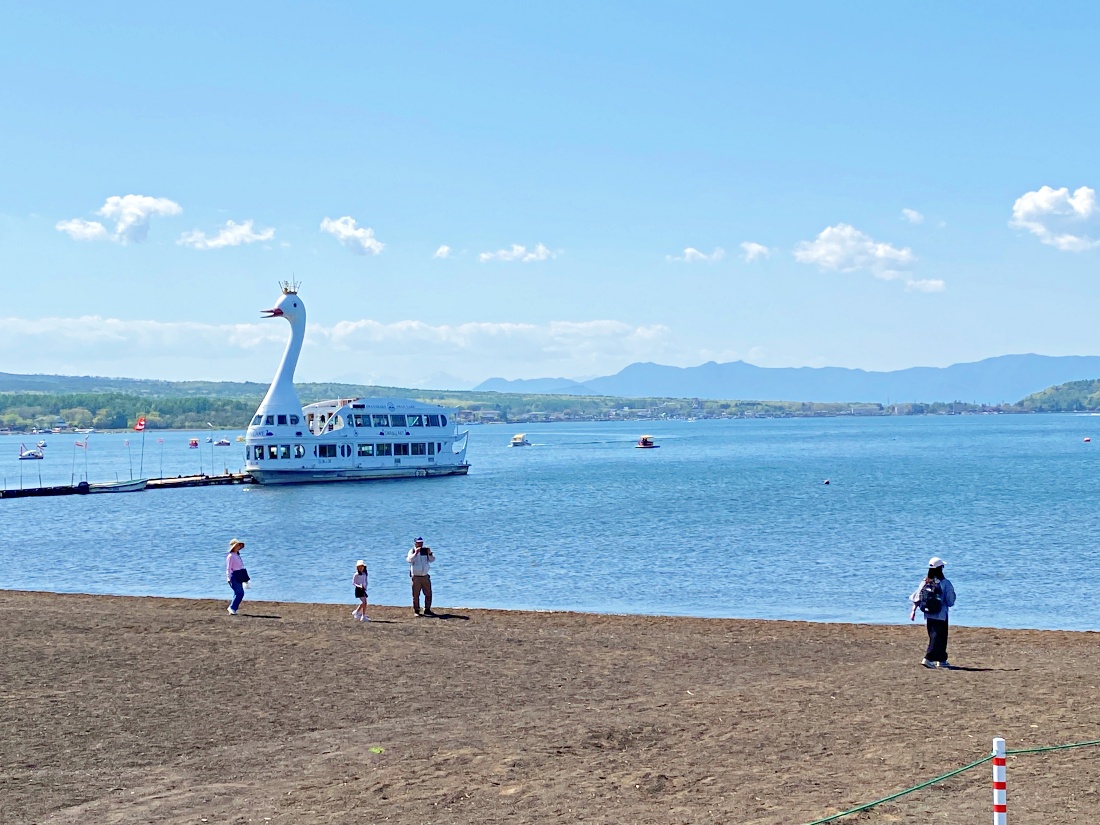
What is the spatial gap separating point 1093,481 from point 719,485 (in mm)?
26102

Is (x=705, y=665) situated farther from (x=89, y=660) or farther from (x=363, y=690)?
(x=89, y=660)

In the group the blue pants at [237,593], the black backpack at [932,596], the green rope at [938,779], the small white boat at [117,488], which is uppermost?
the black backpack at [932,596]

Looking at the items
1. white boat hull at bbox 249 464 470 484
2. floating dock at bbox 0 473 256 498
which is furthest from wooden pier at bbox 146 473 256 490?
white boat hull at bbox 249 464 470 484

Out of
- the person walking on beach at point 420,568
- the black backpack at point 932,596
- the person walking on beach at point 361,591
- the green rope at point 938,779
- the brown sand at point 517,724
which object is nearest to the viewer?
the green rope at point 938,779

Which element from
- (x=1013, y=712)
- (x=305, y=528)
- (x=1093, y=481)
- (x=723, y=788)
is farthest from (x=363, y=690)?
(x=1093, y=481)

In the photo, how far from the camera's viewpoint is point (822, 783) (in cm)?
1137

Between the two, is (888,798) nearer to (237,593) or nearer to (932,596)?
(932,596)

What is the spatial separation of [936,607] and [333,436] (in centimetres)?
7140

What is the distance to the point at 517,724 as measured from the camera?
554 inches

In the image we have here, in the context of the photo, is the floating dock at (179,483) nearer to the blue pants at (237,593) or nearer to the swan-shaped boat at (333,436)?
the swan-shaped boat at (333,436)

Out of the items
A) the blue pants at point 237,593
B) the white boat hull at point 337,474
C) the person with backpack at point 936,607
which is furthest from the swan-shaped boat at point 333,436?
the person with backpack at point 936,607

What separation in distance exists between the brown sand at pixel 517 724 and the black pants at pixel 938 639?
39cm

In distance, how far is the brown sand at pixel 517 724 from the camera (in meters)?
10.9

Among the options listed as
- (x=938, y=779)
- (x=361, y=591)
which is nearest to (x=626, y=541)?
(x=361, y=591)
